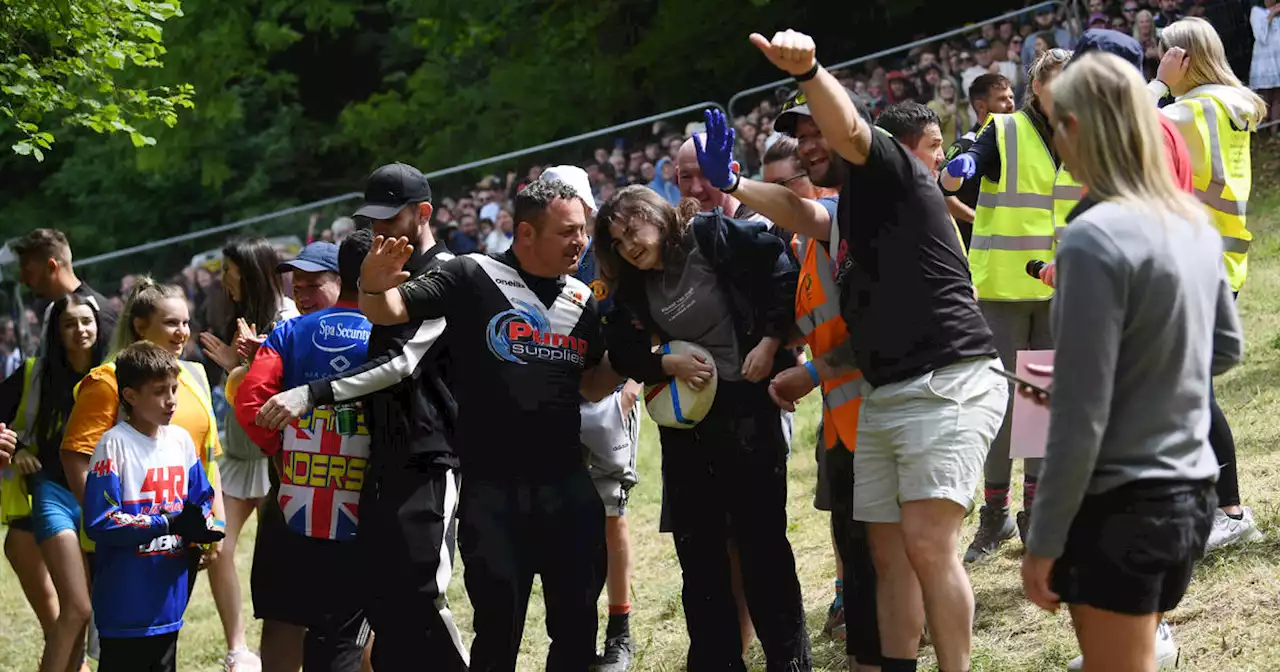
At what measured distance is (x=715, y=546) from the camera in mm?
5426

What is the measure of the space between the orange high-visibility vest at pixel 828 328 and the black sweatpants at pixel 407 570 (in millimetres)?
1419

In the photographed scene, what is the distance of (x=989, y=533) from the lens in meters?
6.68

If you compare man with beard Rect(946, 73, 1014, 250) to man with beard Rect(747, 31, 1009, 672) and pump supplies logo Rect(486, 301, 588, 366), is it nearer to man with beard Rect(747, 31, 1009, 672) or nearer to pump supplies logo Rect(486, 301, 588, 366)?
man with beard Rect(747, 31, 1009, 672)

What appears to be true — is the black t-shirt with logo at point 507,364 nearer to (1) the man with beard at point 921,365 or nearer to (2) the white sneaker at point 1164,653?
(1) the man with beard at point 921,365

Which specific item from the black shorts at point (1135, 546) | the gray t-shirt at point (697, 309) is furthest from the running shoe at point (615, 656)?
the black shorts at point (1135, 546)

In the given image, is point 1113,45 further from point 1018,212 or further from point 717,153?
point 717,153

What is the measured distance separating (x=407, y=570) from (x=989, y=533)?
2786 mm

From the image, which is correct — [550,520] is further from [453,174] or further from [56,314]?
[453,174]

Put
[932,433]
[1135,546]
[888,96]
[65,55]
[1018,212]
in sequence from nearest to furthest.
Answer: [1135,546]
[932,433]
[1018,212]
[65,55]
[888,96]

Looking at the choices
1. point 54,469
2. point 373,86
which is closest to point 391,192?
point 54,469

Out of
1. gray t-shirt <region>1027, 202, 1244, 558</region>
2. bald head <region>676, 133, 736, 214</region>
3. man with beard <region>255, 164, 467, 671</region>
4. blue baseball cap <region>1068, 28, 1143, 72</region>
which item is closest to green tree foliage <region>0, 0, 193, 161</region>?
man with beard <region>255, 164, 467, 671</region>

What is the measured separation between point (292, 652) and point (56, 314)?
2.54 meters

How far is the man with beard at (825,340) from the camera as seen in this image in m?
4.75

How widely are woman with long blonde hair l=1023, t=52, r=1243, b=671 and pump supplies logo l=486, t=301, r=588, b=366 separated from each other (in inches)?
83.8
